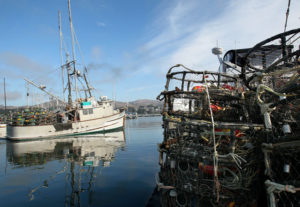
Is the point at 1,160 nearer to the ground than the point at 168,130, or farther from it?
nearer to the ground

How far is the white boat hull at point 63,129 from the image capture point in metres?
27.0

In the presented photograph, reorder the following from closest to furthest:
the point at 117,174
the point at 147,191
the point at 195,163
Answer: the point at 195,163
the point at 147,191
the point at 117,174

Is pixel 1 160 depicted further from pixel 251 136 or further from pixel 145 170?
pixel 251 136

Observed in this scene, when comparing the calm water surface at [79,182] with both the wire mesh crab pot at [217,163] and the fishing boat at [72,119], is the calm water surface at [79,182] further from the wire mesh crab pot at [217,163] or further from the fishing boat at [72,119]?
the fishing boat at [72,119]

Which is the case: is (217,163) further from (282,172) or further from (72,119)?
(72,119)

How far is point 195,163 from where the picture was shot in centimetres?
430

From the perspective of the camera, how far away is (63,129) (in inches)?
1140

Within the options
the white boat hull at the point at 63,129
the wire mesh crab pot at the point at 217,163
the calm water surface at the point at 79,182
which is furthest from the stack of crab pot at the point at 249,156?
the white boat hull at the point at 63,129

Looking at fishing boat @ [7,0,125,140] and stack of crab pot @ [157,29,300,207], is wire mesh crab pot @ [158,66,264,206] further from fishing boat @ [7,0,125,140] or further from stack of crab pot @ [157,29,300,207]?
fishing boat @ [7,0,125,140]

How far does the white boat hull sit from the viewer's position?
27047 millimetres

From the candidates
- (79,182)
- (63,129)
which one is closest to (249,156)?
(79,182)

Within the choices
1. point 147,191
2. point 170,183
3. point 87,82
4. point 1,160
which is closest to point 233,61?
point 147,191

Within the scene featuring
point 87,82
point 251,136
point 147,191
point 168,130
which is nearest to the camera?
point 251,136

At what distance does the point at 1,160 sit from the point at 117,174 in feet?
33.6
